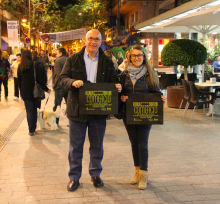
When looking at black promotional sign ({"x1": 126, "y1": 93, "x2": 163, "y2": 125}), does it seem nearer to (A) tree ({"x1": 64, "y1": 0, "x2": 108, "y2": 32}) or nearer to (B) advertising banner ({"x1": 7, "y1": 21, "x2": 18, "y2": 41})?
(B) advertising banner ({"x1": 7, "y1": 21, "x2": 18, "y2": 41})

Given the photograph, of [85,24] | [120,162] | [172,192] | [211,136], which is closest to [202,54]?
[211,136]

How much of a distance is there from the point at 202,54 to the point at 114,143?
6.19 metres

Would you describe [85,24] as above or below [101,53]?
above

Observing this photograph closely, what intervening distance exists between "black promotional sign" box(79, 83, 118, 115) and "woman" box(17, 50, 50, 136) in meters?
3.53

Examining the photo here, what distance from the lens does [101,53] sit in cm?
416

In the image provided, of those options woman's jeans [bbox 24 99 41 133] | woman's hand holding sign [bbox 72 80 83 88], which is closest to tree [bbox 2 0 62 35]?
woman's jeans [bbox 24 99 41 133]

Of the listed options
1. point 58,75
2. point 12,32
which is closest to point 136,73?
point 58,75

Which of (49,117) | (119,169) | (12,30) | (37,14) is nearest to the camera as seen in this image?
(119,169)

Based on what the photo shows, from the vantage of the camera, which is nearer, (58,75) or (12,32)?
(58,75)

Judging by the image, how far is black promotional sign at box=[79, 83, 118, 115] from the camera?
3852mm

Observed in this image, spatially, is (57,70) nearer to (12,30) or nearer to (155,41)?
(12,30)

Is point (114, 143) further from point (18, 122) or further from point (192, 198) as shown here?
point (18, 122)

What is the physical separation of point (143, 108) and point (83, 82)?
832mm

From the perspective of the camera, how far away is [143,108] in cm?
403
